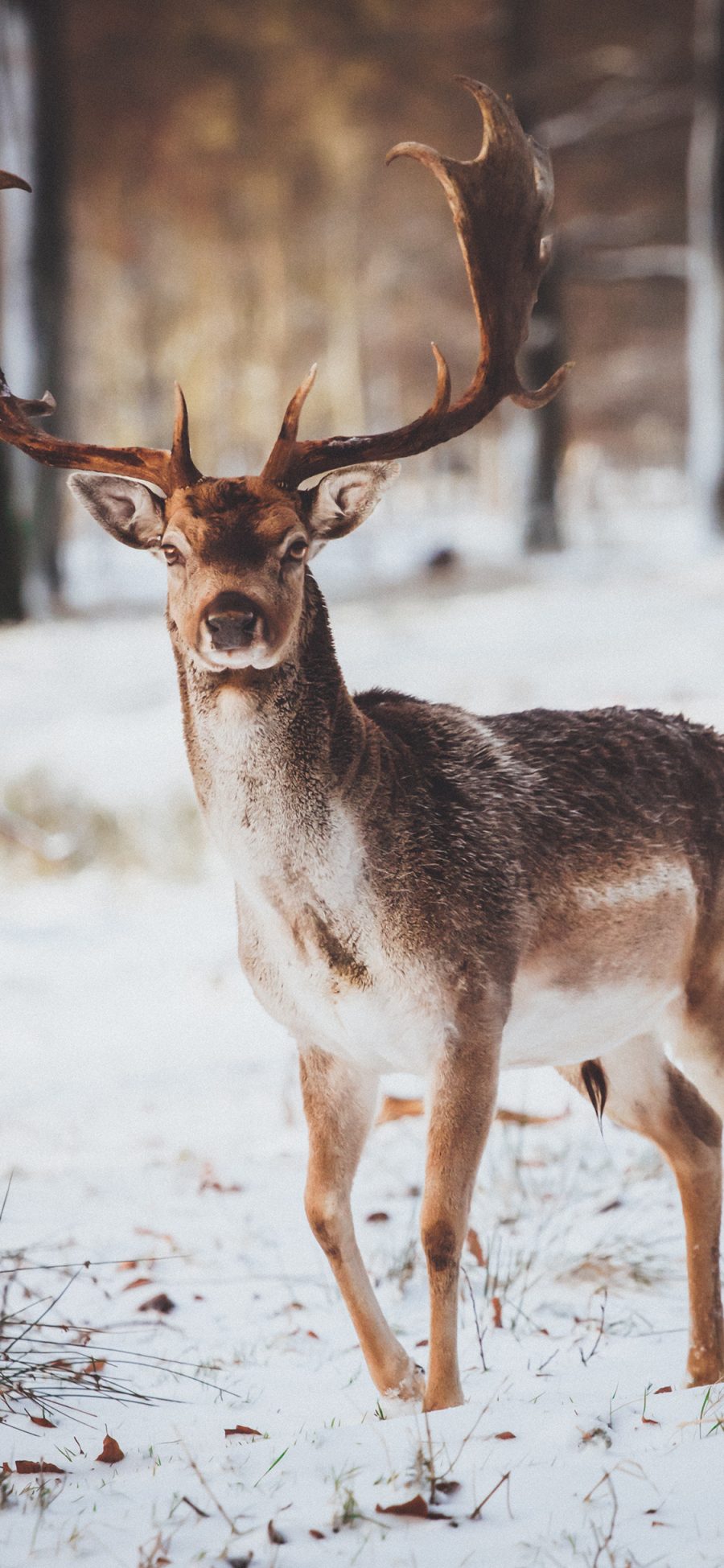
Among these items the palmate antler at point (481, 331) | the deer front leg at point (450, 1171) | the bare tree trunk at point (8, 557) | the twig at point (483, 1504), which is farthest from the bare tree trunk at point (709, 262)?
the twig at point (483, 1504)

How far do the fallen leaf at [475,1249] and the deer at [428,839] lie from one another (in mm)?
741

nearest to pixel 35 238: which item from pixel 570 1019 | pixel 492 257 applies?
pixel 492 257

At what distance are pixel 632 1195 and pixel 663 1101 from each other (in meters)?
1.22

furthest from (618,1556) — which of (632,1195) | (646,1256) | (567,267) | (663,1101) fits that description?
(567,267)

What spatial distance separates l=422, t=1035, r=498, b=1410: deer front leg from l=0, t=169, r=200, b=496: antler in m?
1.46

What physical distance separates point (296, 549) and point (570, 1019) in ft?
4.31

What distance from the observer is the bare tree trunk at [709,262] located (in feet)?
49.5

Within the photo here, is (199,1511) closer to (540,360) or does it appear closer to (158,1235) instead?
(158,1235)

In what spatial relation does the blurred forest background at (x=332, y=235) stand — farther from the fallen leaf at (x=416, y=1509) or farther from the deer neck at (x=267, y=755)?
the fallen leaf at (x=416, y=1509)

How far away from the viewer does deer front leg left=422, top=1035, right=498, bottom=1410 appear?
340cm

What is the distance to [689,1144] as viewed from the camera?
163 inches

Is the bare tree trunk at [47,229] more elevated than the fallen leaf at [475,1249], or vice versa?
the bare tree trunk at [47,229]

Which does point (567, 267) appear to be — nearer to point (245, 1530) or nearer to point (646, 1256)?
point (646, 1256)

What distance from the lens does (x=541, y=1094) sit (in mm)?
6539
